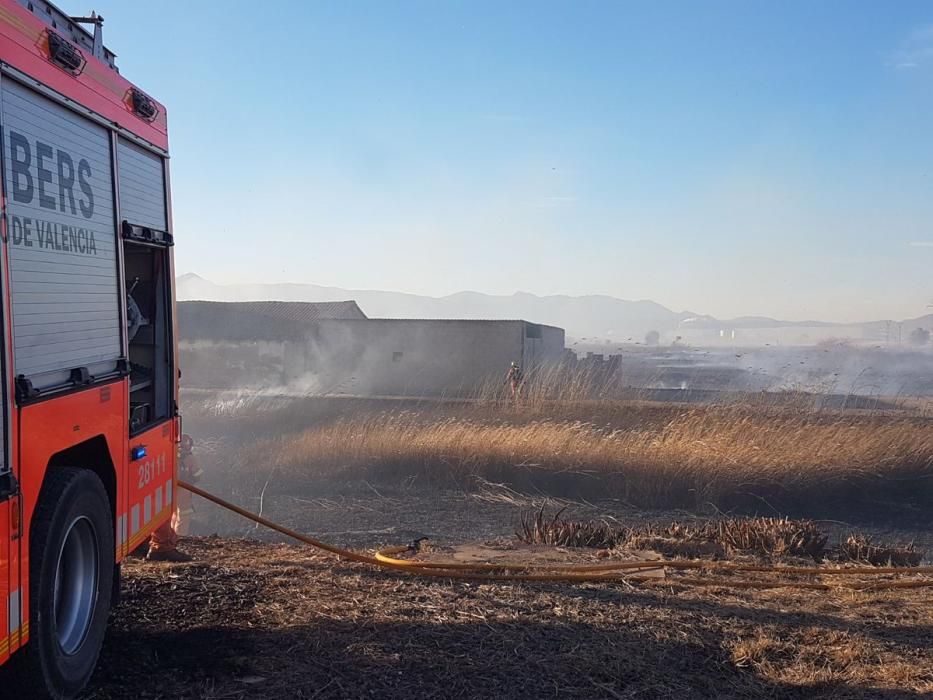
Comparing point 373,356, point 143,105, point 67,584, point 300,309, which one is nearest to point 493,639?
point 67,584

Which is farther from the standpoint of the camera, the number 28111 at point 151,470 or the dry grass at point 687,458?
the dry grass at point 687,458

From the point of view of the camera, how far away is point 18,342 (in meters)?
3.16

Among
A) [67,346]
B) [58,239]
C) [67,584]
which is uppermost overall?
[58,239]

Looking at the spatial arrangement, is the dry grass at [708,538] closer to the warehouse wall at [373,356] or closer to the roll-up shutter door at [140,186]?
the roll-up shutter door at [140,186]

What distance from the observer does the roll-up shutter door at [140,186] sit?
4.73 metres

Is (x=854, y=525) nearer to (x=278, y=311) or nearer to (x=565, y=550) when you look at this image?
(x=565, y=550)

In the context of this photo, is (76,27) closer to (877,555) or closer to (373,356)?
(877,555)

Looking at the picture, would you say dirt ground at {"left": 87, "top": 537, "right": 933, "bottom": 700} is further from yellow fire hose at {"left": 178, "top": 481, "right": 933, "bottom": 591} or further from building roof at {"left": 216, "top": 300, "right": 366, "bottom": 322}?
building roof at {"left": 216, "top": 300, "right": 366, "bottom": 322}

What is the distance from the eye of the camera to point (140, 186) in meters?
5.07

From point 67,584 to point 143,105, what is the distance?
2873 mm

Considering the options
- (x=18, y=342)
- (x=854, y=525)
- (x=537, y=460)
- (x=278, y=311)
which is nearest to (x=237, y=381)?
(x=278, y=311)

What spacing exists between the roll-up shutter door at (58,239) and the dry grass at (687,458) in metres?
9.99

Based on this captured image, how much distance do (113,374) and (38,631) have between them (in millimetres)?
1368

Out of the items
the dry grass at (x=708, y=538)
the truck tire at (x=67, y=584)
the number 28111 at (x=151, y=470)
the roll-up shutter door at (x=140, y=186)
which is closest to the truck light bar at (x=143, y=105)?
the roll-up shutter door at (x=140, y=186)
